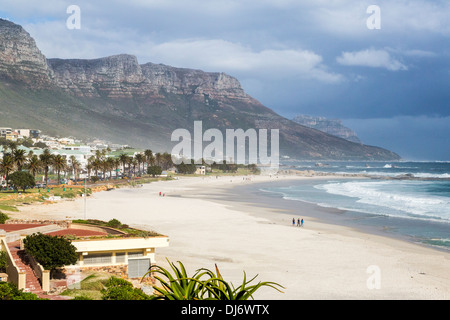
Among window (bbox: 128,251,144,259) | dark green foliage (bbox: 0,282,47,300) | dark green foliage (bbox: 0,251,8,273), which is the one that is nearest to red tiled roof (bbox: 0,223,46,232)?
dark green foliage (bbox: 0,251,8,273)

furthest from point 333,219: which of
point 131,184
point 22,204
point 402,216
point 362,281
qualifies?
point 131,184

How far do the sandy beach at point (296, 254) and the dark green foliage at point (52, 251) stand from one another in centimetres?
741

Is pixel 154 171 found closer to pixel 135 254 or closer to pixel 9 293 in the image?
pixel 135 254

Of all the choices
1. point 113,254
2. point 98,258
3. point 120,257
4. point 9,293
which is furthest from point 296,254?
point 9,293

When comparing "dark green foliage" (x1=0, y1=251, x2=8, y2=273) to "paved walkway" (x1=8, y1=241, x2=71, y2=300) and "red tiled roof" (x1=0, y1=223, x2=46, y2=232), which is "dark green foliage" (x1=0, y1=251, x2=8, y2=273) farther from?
"red tiled roof" (x1=0, y1=223, x2=46, y2=232)

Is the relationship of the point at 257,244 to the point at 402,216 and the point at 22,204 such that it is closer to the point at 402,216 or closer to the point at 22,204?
the point at 402,216

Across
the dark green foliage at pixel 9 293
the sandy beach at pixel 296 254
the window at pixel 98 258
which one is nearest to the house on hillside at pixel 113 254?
the window at pixel 98 258

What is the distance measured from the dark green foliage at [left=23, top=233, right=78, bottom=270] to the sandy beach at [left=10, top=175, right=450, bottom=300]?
7409mm

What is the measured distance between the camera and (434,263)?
3061 cm

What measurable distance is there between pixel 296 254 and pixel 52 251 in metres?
17.8

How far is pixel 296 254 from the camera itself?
33.2 m

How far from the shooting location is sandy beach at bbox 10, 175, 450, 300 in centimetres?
2461

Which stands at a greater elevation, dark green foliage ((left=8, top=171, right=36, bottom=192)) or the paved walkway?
dark green foliage ((left=8, top=171, right=36, bottom=192))

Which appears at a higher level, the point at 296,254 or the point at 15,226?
the point at 15,226
